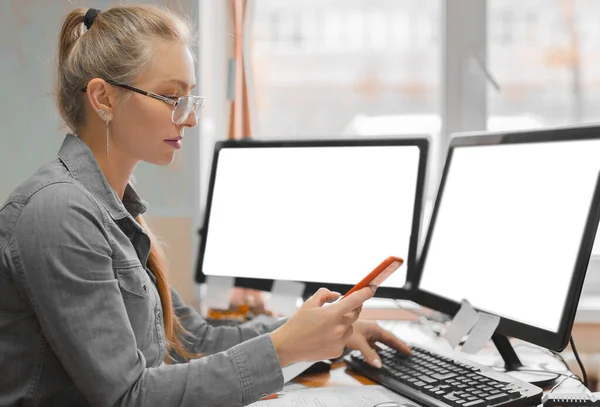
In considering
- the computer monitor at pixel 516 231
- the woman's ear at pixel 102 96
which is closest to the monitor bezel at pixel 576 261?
the computer monitor at pixel 516 231

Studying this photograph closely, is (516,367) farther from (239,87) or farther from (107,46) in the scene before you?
(239,87)

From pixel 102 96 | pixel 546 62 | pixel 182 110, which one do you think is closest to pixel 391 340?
pixel 182 110

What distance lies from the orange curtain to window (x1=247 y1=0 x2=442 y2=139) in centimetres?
13

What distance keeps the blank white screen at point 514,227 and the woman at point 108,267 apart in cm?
33

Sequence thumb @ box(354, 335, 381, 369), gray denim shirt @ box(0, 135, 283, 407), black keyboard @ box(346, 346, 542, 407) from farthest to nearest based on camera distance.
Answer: thumb @ box(354, 335, 381, 369), black keyboard @ box(346, 346, 542, 407), gray denim shirt @ box(0, 135, 283, 407)

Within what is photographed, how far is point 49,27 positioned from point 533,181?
143 centimetres

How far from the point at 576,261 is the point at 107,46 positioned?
80cm

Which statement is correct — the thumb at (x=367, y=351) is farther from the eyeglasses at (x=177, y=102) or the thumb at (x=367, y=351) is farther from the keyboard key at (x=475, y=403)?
the eyeglasses at (x=177, y=102)

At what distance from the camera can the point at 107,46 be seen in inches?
38.6

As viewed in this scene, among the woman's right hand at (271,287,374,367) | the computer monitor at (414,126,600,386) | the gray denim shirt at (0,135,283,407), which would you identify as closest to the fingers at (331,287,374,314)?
the woman's right hand at (271,287,374,367)

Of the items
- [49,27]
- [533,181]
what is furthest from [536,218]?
[49,27]

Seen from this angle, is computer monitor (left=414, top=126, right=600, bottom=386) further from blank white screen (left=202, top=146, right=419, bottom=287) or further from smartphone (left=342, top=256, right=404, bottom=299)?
smartphone (left=342, top=256, right=404, bottom=299)

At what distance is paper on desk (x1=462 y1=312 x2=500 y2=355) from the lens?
111 cm

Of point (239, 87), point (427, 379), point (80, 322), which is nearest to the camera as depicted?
point (80, 322)
